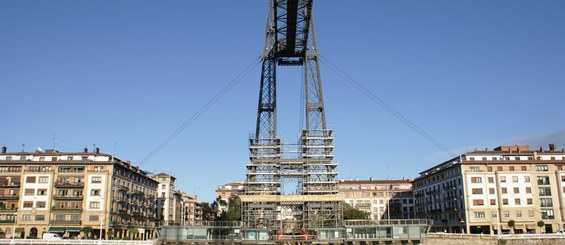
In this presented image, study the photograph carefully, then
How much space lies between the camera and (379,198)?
463ft

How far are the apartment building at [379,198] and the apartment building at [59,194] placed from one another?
65.9 metres

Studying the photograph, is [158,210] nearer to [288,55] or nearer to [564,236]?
[288,55]

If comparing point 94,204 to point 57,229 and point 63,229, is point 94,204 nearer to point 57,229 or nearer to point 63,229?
point 63,229

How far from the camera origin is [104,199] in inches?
3526

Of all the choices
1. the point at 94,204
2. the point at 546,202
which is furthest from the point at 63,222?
the point at 546,202

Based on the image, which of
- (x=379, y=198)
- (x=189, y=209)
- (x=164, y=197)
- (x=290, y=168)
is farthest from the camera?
(x=189, y=209)

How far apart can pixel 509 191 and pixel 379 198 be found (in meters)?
47.5

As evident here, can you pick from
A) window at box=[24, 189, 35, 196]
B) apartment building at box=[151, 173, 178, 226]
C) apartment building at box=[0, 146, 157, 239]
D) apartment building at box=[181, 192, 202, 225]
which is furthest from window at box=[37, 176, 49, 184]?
apartment building at box=[181, 192, 202, 225]

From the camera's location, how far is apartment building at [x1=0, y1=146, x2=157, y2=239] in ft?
290

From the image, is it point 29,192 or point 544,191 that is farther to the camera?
point 544,191

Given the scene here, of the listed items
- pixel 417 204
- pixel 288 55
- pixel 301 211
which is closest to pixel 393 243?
pixel 301 211

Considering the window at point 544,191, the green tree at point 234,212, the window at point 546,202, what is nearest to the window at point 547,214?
the window at point 546,202

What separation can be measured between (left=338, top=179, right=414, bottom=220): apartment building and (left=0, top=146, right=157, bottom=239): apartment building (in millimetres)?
65904

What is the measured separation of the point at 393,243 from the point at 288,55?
31.8 meters
